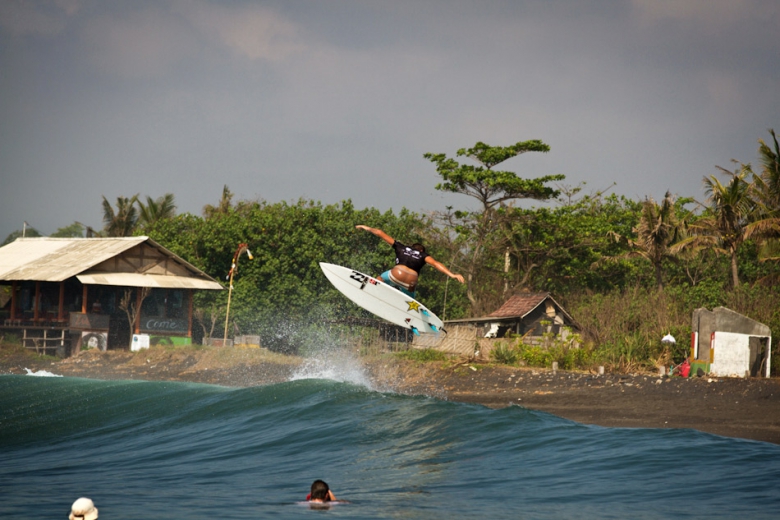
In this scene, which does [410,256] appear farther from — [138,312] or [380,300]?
[138,312]

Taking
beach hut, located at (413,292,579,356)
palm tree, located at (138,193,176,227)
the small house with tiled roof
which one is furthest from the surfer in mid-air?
palm tree, located at (138,193,176,227)

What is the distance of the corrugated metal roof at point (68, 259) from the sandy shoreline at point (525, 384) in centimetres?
316

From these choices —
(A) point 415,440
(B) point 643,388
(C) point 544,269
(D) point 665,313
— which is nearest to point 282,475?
(A) point 415,440

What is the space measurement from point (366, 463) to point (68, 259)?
26.0 meters

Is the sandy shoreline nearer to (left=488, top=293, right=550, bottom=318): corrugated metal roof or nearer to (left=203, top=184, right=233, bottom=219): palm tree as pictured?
(left=488, top=293, right=550, bottom=318): corrugated metal roof

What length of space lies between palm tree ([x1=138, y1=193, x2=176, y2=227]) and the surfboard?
3441 cm

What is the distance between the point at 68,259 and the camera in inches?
1305

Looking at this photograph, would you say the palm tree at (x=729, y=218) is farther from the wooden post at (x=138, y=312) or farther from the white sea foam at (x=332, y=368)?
the wooden post at (x=138, y=312)

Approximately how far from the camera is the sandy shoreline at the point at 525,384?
1597 centimetres

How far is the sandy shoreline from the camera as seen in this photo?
52.4 ft

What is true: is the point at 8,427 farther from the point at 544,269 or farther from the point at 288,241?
the point at 544,269

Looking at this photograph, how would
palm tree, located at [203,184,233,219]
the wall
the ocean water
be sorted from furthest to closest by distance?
palm tree, located at [203,184,233,219]
the wall
the ocean water

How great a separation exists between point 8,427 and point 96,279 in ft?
49.3

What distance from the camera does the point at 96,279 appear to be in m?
30.3
